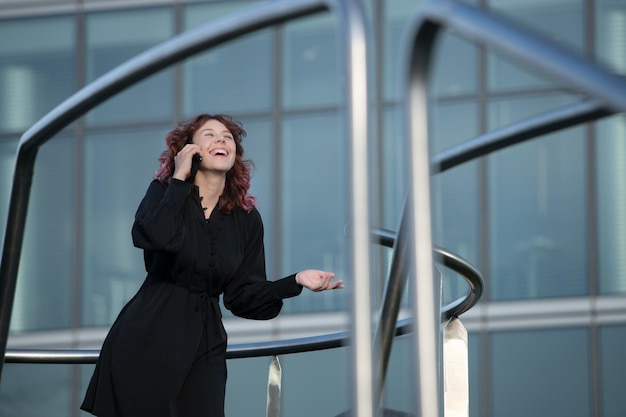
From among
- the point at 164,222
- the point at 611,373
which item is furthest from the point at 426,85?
the point at 611,373

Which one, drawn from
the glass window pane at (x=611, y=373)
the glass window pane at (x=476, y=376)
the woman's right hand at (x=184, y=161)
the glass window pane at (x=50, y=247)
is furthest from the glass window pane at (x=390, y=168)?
the woman's right hand at (x=184, y=161)

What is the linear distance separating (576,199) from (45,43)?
6507 millimetres

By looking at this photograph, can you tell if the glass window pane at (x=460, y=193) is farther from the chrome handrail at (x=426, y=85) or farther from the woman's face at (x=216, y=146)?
the chrome handrail at (x=426, y=85)

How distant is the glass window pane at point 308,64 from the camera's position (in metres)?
14.2

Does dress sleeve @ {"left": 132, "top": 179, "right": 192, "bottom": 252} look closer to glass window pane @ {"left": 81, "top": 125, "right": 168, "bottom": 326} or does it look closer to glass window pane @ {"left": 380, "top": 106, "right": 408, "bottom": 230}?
glass window pane @ {"left": 380, "top": 106, "right": 408, "bottom": 230}

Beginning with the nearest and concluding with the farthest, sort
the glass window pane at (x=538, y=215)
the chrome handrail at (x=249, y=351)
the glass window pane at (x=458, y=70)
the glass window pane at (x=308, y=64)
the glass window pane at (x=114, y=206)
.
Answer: the chrome handrail at (x=249, y=351) < the glass window pane at (x=538, y=215) < the glass window pane at (x=458, y=70) < the glass window pane at (x=308, y=64) < the glass window pane at (x=114, y=206)

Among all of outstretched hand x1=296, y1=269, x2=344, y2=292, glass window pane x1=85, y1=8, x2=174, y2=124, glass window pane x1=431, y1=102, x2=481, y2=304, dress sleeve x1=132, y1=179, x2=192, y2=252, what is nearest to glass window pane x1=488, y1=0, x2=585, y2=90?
glass window pane x1=431, y1=102, x2=481, y2=304

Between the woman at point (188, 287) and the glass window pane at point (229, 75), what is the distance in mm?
9999

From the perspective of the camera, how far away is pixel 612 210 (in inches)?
522

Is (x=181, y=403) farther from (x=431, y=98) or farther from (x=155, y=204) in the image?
(x=431, y=98)

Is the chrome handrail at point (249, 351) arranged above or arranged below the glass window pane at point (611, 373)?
above

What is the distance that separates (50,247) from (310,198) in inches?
125

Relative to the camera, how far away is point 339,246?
13.7 m

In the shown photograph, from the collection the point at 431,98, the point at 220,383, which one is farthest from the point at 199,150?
the point at 431,98
